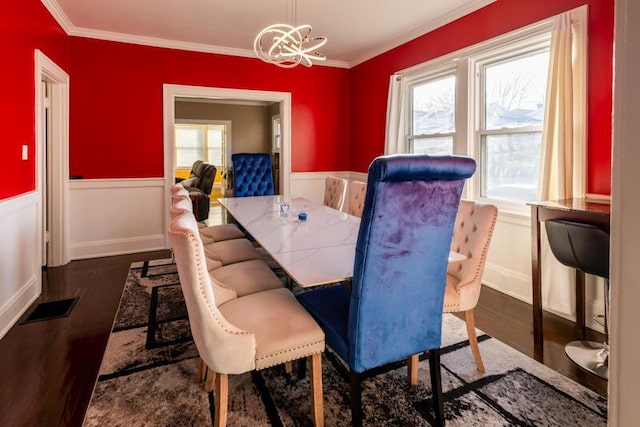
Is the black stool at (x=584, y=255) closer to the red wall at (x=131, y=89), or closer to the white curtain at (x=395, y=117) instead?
the white curtain at (x=395, y=117)

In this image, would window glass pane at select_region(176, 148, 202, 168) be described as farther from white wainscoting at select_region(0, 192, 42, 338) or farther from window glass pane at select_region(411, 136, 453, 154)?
window glass pane at select_region(411, 136, 453, 154)

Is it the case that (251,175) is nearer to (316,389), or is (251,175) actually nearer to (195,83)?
(195,83)

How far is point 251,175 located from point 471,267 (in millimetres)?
3221

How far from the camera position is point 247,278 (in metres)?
2.08

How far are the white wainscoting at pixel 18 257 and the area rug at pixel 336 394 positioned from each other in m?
0.91

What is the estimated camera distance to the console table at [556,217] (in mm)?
2191

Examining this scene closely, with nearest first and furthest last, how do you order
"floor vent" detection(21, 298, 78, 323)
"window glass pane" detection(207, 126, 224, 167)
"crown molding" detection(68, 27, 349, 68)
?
1. "floor vent" detection(21, 298, 78, 323)
2. "crown molding" detection(68, 27, 349, 68)
3. "window glass pane" detection(207, 126, 224, 167)

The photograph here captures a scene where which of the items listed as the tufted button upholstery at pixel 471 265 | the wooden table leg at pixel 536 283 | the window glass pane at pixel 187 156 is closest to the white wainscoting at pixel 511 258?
the wooden table leg at pixel 536 283

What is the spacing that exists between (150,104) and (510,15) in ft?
12.7

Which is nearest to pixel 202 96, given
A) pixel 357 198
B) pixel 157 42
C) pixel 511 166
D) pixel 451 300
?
pixel 157 42

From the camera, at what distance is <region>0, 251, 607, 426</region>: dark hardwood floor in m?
1.82

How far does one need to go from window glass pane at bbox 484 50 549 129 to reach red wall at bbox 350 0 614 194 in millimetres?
300

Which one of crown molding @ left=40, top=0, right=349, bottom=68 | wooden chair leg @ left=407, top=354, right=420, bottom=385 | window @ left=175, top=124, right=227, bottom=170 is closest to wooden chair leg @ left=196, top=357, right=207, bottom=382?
wooden chair leg @ left=407, top=354, right=420, bottom=385

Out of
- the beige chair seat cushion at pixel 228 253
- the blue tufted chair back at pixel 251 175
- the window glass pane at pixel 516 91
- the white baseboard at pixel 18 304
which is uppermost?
the window glass pane at pixel 516 91
